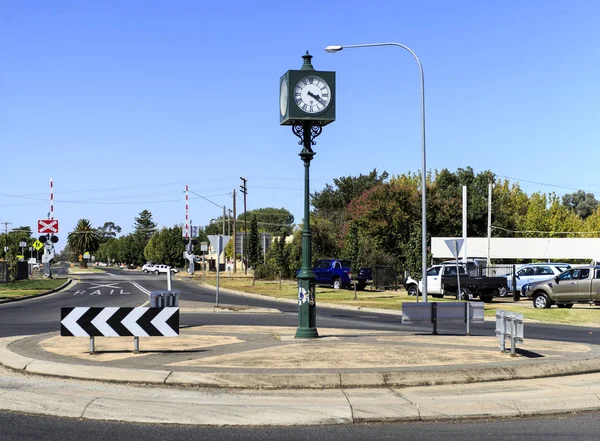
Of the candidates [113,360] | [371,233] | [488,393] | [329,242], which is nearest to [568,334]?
[488,393]

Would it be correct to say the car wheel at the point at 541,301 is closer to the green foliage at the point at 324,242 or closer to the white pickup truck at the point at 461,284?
the white pickup truck at the point at 461,284

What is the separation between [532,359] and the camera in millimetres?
12211

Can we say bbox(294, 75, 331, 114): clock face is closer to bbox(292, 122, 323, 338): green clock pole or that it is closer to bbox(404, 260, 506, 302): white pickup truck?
bbox(292, 122, 323, 338): green clock pole

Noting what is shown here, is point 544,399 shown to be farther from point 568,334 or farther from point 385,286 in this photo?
point 385,286

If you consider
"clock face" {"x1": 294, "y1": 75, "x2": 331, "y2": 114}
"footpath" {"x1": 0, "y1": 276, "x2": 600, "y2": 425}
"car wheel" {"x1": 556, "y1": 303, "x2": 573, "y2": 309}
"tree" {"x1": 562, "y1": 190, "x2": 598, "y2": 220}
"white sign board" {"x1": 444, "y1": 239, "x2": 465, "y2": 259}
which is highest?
"tree" {"x1": 562, "y1": 190, "x2": 598, "y2": 220}

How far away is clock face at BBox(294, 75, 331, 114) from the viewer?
15.1m

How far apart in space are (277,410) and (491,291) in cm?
2951

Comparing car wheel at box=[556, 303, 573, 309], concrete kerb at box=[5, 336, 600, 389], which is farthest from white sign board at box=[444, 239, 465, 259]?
concrete kerb at box=[5, 336, 600, 389]

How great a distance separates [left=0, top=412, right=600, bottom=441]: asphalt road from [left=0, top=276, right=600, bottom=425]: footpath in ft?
0.85

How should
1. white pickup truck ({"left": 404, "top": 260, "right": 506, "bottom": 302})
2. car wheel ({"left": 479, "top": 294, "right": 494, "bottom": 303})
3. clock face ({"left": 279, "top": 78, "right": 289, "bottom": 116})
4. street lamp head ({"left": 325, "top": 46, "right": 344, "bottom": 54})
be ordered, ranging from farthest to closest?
1. car wheel ({"left": 479, "top": 294, "right": 494, "bottom": 303})
2. white pickup truck ({"left": 404, "top": 260, "right": 506, "bottom": 302})
3. street lamp head ({"left": 325, "top": 46, "right": 344, "bottom": 54})
4. clock face ({"left": 279, "top": 78, "right": 289, "bottom": 116})

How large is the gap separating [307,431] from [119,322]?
558 cm

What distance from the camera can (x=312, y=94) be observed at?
15.2 meters

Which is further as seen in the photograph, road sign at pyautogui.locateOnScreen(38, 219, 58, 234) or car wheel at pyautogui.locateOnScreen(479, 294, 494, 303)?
road sign at pyautogui.locateOnScreen(38, 219, 58, 234)

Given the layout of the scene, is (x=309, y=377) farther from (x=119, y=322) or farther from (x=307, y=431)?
(x=119, y=322)
